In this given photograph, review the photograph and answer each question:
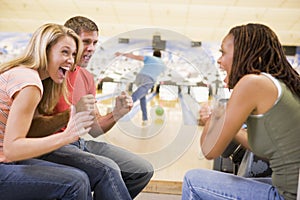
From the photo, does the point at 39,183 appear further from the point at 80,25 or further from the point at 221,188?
the point at 80,25

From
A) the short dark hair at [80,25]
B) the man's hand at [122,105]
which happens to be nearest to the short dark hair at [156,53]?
the man's hand at [122,105]

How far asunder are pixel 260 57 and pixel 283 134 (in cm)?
23

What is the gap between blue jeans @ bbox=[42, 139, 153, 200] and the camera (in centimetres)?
125

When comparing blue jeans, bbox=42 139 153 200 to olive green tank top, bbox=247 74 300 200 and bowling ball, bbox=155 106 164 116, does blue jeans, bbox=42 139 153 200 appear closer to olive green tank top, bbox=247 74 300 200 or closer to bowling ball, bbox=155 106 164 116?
bowling ball, bbox=155 106 164 116

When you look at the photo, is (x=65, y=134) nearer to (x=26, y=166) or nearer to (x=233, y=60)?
(x=26, y=166)

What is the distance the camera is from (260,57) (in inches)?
42.3

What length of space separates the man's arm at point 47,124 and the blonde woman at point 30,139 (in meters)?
0.11

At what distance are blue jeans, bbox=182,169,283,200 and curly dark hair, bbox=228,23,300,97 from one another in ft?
0.96

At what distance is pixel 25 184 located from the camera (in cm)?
105

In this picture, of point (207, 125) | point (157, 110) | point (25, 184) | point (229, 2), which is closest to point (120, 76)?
point (157, 110)

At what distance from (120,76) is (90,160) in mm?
327

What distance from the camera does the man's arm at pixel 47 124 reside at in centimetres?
127

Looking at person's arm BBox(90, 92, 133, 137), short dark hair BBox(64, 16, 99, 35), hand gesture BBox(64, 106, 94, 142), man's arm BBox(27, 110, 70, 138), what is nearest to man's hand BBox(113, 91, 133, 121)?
person's arm BBox(90, 92, 133, 137)

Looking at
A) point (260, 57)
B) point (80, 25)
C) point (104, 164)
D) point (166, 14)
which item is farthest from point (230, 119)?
point (166, 14)
